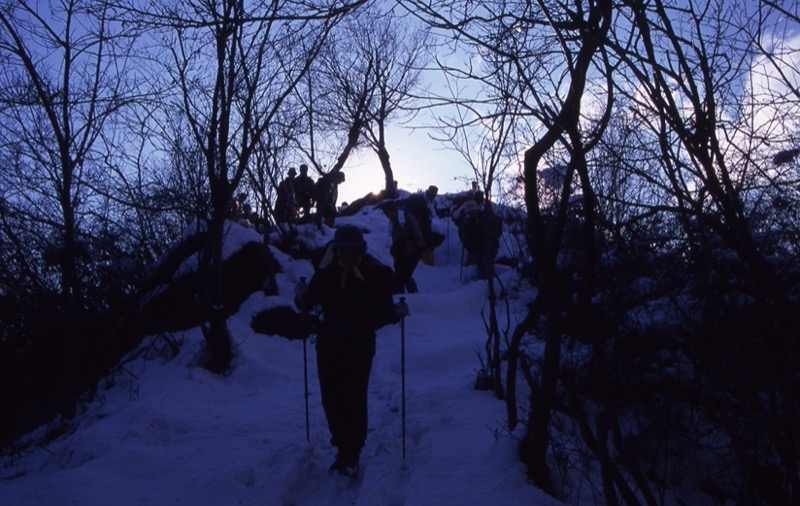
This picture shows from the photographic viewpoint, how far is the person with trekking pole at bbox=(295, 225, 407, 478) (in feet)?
Answer: 17.8

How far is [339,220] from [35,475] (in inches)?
669

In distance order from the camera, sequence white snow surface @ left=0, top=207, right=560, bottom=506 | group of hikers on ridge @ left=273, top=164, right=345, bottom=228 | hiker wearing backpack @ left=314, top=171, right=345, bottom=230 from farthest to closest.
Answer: hiker wearing backpack @ left=314, top=171, right=345, bottom=230
group of hikers on ridge @ left=273, top=164, right=345, bottom=228
white snow surface @ left=0, top=207, right=560, bottom=506

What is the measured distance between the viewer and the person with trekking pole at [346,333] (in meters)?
5.43

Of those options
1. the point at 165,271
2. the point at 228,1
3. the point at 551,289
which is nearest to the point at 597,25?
the point at 551,289

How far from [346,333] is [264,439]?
1.59 meters

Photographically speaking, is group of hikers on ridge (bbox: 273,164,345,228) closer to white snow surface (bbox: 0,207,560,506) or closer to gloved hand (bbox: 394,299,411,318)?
white snow surface (bbox: 0,207,560,506)

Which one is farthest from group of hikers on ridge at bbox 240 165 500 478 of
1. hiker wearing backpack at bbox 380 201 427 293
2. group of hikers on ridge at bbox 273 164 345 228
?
group of hikers on ridge at bbox 273 164 345 228

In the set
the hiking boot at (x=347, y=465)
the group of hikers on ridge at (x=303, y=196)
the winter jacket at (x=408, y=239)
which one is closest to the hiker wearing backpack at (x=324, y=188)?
the group of hikers on ridge at (x=303, y=196)

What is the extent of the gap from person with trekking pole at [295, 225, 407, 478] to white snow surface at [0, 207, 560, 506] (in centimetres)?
32

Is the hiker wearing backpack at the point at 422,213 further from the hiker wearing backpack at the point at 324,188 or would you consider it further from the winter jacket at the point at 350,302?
the winter jacket at the point at 350,302

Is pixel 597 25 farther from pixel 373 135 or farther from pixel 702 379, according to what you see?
pixel 373 135

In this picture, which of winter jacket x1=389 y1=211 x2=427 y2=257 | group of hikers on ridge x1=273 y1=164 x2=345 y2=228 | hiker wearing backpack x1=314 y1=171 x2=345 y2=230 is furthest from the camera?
hiker wearing backpack x1=314 y1=171 x2=345 y2=230

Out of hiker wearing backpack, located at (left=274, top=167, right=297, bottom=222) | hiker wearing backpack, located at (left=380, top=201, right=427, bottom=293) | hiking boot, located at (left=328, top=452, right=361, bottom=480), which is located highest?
hiker wearing backpack, located at (left=274, top=167, right=297, bottom=222)

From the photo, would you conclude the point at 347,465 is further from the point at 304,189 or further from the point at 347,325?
the point at 304,189
